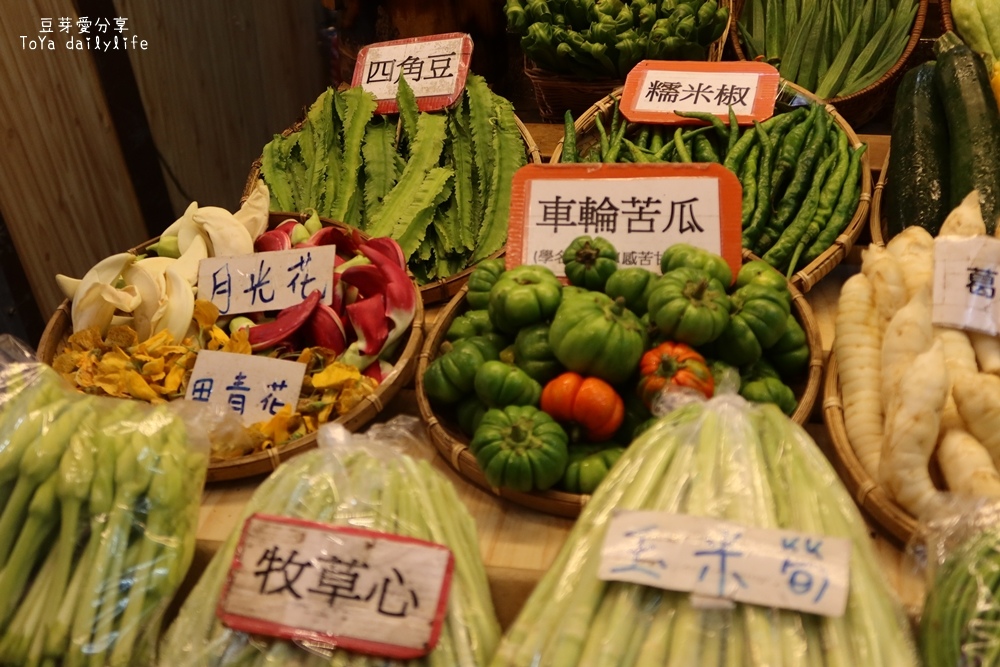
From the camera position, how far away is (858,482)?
1.48 meters

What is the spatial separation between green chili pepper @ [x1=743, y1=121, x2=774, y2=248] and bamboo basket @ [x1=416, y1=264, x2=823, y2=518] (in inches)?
10.8

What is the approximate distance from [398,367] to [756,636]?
1.04m

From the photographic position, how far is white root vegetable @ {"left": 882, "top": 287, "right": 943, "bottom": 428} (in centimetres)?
151

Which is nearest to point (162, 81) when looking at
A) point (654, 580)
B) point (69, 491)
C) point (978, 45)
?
point (69, 491)

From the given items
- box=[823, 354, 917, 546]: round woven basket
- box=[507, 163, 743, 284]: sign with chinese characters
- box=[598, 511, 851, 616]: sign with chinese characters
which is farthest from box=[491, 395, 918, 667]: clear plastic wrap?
box=[507, 163, 743, 284]: sign with chinese characters

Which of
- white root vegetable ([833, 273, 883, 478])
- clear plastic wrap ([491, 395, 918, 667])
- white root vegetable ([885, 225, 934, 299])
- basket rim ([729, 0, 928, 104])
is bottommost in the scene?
white root vegetable ([833, 273, 883, 478])

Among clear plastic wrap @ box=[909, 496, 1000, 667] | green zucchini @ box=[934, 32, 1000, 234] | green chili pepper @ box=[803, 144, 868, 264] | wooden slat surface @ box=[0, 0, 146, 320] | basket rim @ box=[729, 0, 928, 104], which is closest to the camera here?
clear plastic wrap @ box=[909, 496, 1000, 667]

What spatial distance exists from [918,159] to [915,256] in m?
0.50

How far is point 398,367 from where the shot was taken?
1.85m

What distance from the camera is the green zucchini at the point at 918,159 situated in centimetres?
198

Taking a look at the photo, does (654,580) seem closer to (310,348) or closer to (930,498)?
(930,498)

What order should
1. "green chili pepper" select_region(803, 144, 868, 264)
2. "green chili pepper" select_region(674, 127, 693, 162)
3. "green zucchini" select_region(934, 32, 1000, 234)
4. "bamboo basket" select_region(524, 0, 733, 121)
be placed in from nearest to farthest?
"green zucchini" select_region(934, 32, 1000, 234) < "green chili pepper" select_region(803, 144, 868, 264) < "green chili pepper" select_region(674, 127, 693, 162) < "bamboo basket" select_region(524, 0, 733, 121)

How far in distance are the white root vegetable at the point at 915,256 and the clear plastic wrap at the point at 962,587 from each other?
0.58m

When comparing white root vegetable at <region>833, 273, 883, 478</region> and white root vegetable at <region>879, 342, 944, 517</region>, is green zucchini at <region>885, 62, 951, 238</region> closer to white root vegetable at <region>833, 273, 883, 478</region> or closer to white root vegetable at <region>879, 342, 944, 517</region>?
white root vegetable at <region>833, 273, 883, 478</region>
